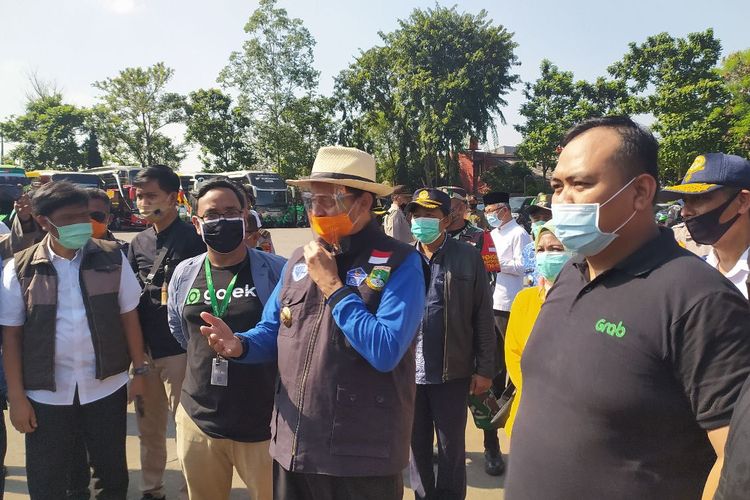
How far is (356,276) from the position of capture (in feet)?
6.72

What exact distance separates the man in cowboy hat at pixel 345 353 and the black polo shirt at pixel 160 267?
4.94ft

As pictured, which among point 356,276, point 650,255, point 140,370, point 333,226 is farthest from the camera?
point 140,370

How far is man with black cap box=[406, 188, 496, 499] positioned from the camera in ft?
10.5

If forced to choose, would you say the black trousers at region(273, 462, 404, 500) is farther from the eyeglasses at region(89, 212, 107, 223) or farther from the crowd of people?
the eyeglasses at region(89, 212, 107, 223)

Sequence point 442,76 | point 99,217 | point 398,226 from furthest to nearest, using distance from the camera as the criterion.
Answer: point 442,76, point 398,226, point 99,217

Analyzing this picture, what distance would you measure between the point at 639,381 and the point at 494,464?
2900 millimetres

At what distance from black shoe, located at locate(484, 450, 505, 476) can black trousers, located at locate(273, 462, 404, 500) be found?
2084 millimetres

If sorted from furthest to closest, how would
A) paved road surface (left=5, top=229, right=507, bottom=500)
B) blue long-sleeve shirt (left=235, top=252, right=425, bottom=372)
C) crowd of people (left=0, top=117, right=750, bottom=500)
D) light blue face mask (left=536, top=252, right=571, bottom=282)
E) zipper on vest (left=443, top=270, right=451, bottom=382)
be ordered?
paved road surface (left=5, top=229, right=507, bottom=500) < zipper on vest (left=443, top=270, right=451, bottom=382) < light blue face mask (left=536, top=252, right=571, bottom=282) < blue long-sleeve shirt (left=235, top=252, right=425, bottom=372) < crowd of people (left=0, top=117, right=750, bottom=500)

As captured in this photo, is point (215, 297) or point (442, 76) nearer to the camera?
point (215, 297)

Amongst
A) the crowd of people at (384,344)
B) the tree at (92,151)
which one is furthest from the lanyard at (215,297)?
Result: the tree at (92,151)

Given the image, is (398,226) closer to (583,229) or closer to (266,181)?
(583,229)

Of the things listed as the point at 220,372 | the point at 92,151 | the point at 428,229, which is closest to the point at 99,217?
the point at 220,372

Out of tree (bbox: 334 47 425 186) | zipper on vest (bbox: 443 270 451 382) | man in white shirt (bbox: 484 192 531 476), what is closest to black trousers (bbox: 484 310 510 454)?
man in white shirt (bbox: 484 192 531 476)

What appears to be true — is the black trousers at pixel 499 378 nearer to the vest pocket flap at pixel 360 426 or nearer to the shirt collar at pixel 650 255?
the vest pocket flap at pixel 360 426
